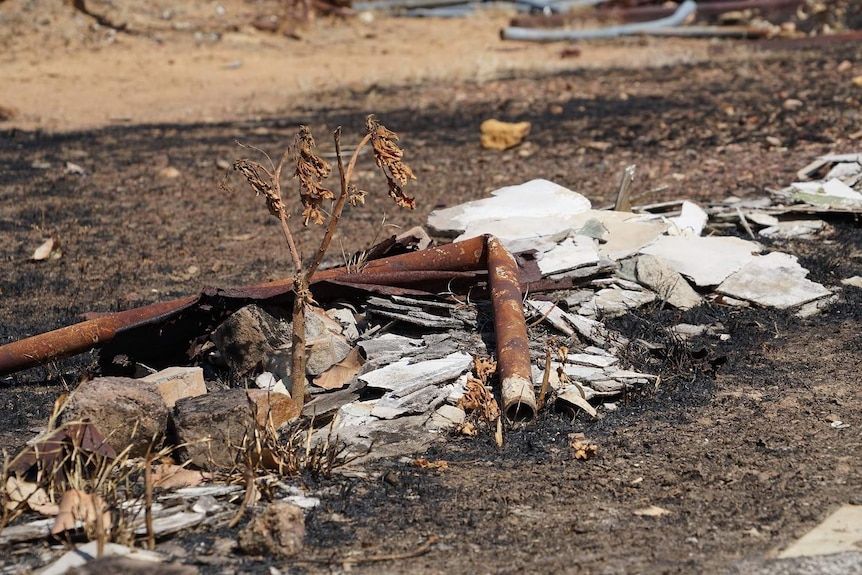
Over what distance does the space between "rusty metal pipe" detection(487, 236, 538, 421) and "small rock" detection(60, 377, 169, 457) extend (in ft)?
4.61

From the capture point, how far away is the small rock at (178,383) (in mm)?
4289

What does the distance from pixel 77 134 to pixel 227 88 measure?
274 cm

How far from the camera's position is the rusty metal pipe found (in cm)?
417

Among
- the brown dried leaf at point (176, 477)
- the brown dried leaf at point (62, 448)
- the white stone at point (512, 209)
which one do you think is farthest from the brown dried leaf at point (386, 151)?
the white stone at point (512, 209)

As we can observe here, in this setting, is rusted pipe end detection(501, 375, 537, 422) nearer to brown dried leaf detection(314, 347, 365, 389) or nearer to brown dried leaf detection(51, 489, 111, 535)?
brown dried leaf detection(314, 347, 365, 389)

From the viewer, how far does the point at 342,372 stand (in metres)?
4.58

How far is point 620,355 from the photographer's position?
16.0 ft

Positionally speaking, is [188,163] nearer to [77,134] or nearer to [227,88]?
[77,134]

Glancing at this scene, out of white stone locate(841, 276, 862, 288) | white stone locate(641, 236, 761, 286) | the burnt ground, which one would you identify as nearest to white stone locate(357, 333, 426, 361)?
the burnt ground

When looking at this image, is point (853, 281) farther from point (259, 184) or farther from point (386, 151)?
point (259, 184)

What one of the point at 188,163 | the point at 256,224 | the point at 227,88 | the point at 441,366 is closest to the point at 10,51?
the point at 227,88

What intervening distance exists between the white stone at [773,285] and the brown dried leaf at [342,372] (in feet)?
7.56

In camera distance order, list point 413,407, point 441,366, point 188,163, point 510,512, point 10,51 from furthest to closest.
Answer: point 10,51 → point 188,163 → point 441,366 → point 413,407 → point 510,512

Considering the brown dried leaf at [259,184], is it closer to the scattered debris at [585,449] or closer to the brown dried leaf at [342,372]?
the brown dried leaf at [342,372]
